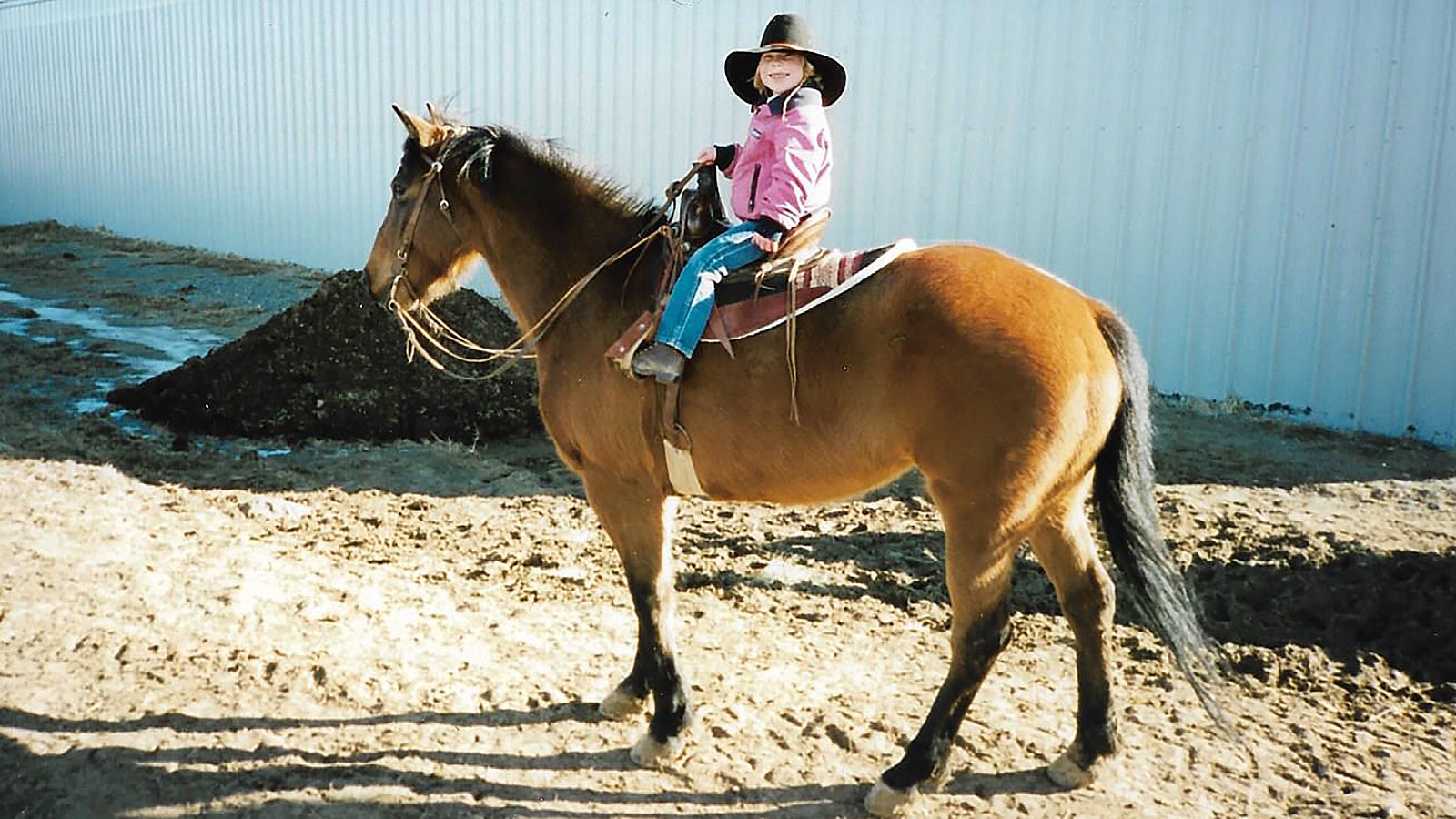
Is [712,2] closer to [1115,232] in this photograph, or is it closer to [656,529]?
[1115,232]

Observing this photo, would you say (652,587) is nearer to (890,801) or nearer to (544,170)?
(890,801)

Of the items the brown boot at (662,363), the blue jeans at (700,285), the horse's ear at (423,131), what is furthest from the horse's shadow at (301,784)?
the horse's ear at (423,131)

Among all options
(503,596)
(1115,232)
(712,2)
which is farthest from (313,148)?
(503,596)

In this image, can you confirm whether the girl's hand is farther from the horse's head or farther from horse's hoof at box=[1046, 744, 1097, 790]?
horse's hoof at box=[1046, 744, 1097, 790]

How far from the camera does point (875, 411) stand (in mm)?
3227

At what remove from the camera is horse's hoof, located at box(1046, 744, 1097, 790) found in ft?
11.5

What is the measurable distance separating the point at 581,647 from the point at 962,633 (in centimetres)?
186

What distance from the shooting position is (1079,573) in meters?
3.44

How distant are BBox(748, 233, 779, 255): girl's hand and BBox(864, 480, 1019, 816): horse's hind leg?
944mm

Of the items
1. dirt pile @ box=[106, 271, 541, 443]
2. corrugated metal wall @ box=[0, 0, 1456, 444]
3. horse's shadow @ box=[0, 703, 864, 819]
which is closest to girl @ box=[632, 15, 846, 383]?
corrugated metal wall @ box=[0, 0, 1456, 444]

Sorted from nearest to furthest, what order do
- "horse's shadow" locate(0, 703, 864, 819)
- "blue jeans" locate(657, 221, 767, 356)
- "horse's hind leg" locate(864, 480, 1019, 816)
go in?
"horse's hind leg" locate(864, 480, 1019, 816) < "horse's shadow" locate(0, 703, 864, 819) < "blue jeans" locate(657, 221, 767, 356)

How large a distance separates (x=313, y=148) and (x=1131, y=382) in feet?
55.0

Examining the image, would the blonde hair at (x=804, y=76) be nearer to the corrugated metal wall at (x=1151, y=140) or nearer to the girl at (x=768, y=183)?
the girl at (x=768, y=183)

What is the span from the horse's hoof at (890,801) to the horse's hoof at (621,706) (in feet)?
3.25
